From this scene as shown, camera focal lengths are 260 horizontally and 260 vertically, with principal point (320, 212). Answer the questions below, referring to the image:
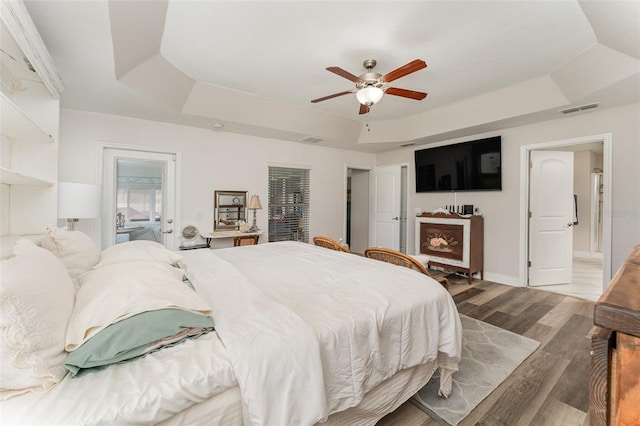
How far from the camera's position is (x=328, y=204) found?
5.46 meters

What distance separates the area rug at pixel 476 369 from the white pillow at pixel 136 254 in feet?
6.59

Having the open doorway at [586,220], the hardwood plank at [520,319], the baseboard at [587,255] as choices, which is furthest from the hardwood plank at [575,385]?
the baseboard at [587,255]

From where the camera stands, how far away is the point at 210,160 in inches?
165

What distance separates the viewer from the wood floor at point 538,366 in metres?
1.61

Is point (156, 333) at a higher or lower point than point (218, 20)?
lower

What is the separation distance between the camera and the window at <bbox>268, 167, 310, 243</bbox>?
4895 millimetres

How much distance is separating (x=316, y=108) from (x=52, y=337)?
3963mm

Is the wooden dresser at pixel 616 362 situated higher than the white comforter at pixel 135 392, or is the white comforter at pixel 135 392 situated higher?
the wooden dresser at pixel 616 362

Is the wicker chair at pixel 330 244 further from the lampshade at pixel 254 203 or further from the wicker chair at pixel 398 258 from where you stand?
the lampshade at pixel 254 203

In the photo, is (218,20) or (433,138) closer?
(218,20)

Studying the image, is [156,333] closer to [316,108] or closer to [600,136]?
[316,108]

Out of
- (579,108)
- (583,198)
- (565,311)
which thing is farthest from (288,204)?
(583,198)

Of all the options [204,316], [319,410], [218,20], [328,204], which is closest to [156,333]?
[204,316]

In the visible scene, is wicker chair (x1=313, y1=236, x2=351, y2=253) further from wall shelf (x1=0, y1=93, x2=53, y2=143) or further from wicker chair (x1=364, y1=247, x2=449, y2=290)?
wall shelf (x1=0, y1=93, x2=53, y2=143)
